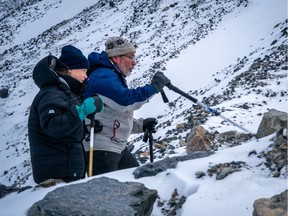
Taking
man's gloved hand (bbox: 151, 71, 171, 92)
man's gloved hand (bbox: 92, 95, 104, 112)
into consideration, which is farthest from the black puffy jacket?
man's gloved hand (bbox: 151, 71, 171, 92)

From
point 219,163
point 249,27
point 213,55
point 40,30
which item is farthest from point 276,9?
point 40,30

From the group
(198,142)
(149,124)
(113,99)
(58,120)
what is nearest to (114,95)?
(113,99)

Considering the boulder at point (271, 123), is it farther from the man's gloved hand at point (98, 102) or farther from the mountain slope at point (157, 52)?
the man's gloved hand at point (98, 102)

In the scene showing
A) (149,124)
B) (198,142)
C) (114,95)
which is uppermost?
(114,95)

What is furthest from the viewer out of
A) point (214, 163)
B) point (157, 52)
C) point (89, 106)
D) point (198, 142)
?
point (157, 52)

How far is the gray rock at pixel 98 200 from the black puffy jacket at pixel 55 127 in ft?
2.81

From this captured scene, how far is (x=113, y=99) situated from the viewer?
15.0 feet

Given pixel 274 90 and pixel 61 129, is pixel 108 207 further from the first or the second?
pixel 274 90

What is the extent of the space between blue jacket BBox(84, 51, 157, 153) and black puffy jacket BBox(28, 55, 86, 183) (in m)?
0.49

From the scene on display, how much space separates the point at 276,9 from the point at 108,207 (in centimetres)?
2285

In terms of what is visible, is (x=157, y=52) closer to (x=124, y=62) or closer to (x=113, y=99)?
(x=124, y=62)

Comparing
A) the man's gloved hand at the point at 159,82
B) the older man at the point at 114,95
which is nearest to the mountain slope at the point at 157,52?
the man's gloved hand at the point at 159,82

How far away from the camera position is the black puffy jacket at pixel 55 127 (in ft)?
12.2

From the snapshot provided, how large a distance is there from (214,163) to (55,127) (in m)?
1.84
